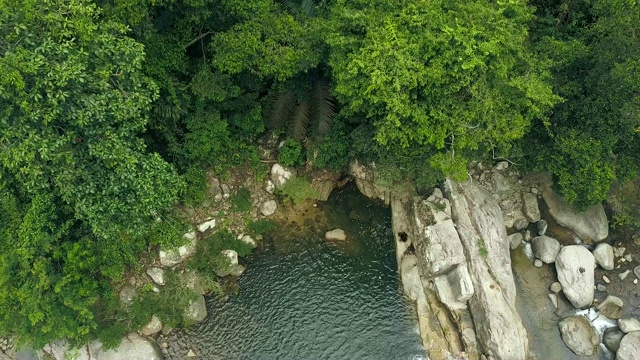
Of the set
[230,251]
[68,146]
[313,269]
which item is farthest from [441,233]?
[68,146]

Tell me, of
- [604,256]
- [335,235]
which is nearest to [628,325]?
[604,256]

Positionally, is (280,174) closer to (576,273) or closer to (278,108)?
(278,108)

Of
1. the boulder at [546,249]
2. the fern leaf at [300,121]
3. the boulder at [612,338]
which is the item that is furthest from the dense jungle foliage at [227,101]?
the boulder at [612,338]

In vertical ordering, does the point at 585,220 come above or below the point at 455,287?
above

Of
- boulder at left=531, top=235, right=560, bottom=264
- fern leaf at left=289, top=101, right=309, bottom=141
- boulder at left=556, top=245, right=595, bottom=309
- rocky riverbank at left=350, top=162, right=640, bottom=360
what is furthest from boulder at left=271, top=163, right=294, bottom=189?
boulder at left=556, top=245, right=595, bottom=309

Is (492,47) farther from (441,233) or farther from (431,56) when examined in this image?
(441,233)
